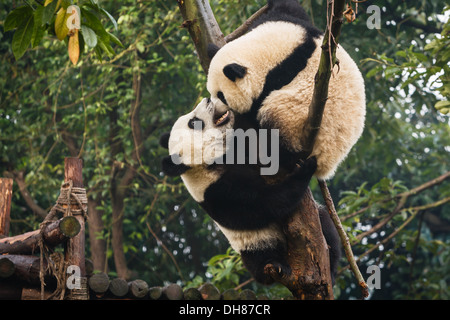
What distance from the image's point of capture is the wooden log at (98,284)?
4.04 metres

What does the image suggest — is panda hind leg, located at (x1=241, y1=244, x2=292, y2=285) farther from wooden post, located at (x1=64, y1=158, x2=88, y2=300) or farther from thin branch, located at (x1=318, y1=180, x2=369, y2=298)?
wooden post, located at (x1=64, y1=158, x2=88, y2=300)

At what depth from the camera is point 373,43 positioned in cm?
617

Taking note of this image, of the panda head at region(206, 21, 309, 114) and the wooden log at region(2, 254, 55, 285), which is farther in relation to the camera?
the wooden log at region(2, 254, 55, 285)

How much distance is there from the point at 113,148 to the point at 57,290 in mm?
4490

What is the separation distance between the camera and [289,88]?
9.94ft

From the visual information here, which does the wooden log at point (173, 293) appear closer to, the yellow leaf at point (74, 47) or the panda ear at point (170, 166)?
the panda ear at point (170, 166)

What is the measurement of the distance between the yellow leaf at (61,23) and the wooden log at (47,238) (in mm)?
1563

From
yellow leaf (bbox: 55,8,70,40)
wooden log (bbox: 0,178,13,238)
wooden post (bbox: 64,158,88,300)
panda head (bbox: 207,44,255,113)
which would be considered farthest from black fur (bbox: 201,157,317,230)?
wooden log (bbox: 0,178,13,238)

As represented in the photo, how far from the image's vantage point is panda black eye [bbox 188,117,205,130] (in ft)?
10.8

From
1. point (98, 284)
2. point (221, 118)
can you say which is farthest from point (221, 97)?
point (98, 284)

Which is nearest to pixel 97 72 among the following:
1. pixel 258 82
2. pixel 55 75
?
pixel 55 75

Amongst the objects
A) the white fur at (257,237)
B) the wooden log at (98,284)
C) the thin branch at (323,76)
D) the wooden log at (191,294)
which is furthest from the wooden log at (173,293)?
the thin branch at (323,76)

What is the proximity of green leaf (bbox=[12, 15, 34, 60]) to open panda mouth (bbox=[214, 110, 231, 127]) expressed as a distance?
1.22 metres
